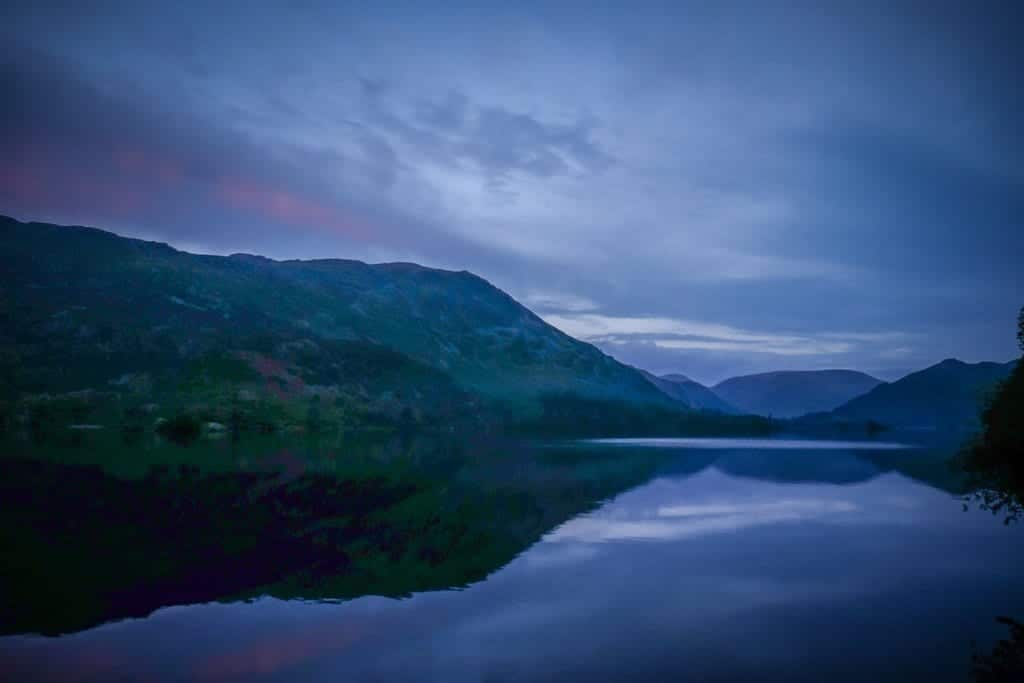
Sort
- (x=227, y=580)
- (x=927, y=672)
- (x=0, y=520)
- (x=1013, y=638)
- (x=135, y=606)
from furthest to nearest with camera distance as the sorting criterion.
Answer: (x=0, y=520), (x=227, y=580), (x=135, y=606), (x=1013, y=638), (x=927, y=672)

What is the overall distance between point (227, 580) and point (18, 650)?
34.3 feet

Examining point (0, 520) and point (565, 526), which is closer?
point (0, 520)

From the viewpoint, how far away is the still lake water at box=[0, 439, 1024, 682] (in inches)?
834

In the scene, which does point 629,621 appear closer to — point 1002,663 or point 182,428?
point 1002,663

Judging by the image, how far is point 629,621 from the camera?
27.2 metres

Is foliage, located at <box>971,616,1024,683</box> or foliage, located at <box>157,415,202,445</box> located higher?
foliage, located at <box>971,616,1024,683</box>

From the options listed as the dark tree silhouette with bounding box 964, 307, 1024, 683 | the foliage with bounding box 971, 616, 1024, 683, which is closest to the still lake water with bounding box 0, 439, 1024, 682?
the foliage with bounding box 971, 616, 1024, 683

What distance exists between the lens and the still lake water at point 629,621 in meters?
21.2

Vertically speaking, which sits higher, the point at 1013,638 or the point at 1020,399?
the point at 1020,399

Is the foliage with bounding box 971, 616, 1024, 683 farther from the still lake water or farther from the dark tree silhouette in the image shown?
the dark tree silhouette

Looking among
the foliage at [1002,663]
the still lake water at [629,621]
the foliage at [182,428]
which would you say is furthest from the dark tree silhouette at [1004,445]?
the foliage at [182,428]

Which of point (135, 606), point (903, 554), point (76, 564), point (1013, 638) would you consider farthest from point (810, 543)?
point (76, 564)

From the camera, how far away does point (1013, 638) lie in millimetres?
24859

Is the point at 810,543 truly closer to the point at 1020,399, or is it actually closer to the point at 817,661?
the point at 1020,399
